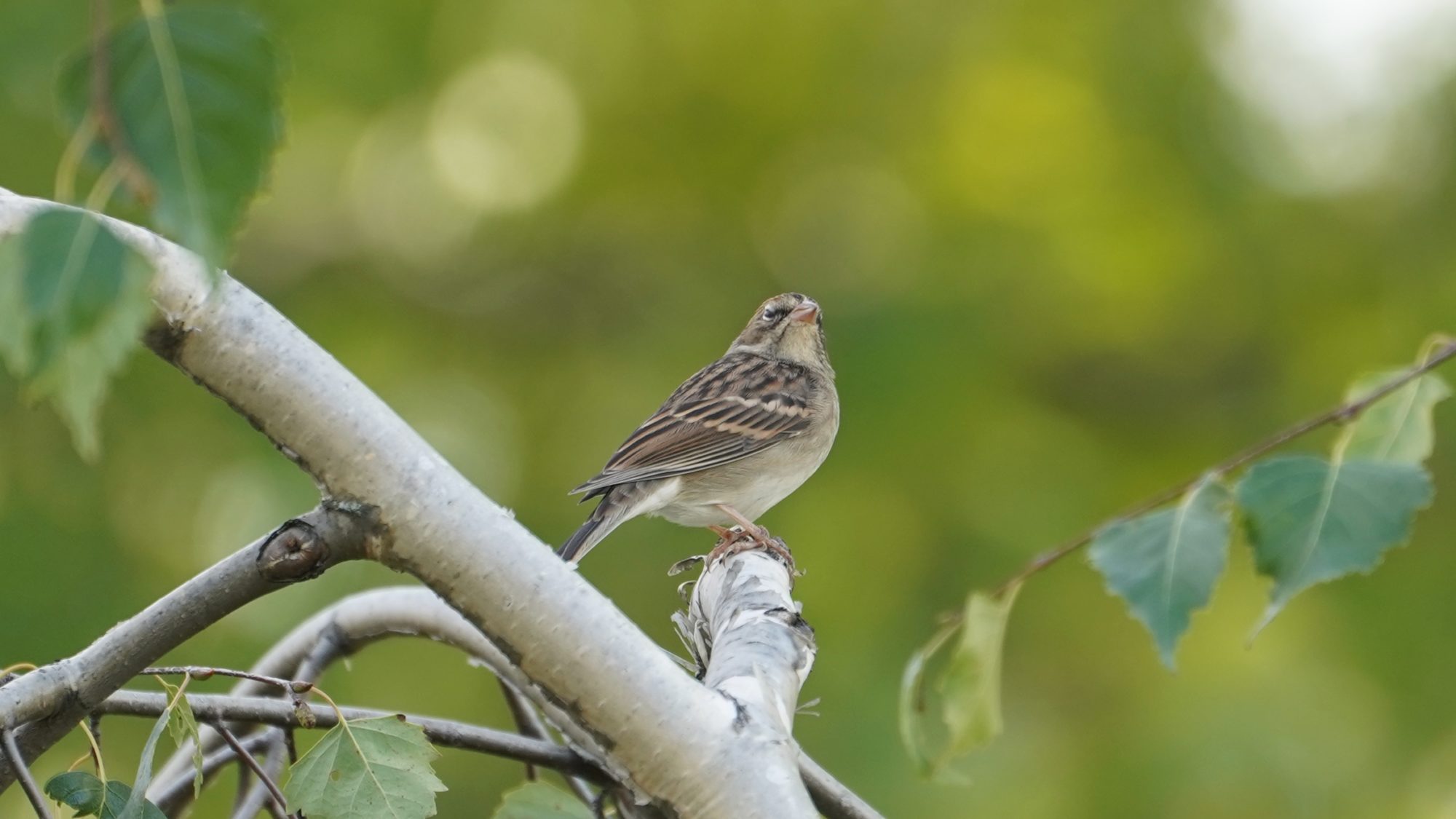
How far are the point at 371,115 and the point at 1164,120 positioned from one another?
3.69 m

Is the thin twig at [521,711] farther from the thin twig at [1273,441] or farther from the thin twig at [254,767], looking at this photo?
the thin twig at [1273,441]

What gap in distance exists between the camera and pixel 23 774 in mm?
1473

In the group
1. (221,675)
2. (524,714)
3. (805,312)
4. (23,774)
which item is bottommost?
(23,774)

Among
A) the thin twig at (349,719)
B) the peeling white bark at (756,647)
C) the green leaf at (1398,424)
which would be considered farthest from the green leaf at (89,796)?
the green leaf at (1398,424)

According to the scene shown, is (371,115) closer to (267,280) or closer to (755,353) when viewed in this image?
(267,280)

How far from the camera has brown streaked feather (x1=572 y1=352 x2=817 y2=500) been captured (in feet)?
14.7

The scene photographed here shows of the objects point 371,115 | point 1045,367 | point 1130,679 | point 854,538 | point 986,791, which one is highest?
point 371,115

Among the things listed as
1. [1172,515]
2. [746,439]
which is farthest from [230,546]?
[1172,515]

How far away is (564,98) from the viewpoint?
6.86m

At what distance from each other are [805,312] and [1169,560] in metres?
3.96

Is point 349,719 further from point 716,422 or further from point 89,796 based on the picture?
point 716,422

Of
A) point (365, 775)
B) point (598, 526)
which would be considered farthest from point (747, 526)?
point (365, 775)

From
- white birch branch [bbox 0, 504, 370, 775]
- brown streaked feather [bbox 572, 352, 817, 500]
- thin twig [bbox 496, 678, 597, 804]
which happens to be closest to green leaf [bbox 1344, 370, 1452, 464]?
white birch branch [bbox 0, 504, 370, 775]

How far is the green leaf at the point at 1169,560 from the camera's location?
4.64ft
